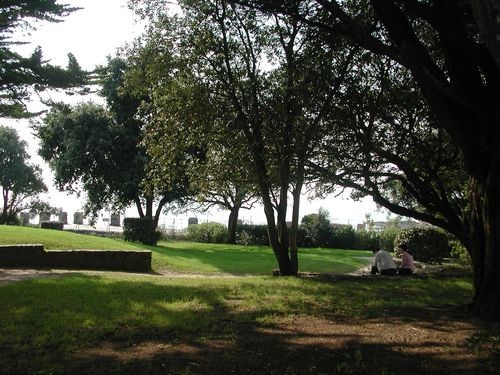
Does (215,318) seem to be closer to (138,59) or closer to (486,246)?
(486,246)

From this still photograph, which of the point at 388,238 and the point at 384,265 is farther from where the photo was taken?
the point at 388,238

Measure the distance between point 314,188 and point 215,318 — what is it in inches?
347

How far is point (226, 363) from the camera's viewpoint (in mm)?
4348

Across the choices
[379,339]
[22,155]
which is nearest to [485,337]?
[379,339]

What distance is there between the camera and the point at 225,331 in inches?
221

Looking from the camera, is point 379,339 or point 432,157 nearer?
point 379,339

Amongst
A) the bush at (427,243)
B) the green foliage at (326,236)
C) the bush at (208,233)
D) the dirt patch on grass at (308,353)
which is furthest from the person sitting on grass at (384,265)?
the bush at (208,233)

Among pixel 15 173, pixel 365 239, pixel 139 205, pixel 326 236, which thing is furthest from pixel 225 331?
pixel 15 173

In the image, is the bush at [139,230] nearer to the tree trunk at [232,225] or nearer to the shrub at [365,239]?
the tree trunk at [232,225]

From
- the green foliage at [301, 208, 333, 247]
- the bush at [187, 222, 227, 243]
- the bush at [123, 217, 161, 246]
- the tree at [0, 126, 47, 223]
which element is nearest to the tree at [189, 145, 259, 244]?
the bush at [123, 217, 161, 246]

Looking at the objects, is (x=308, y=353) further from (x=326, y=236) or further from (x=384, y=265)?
(x=326, y=236)

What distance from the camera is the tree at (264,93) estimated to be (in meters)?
11.0

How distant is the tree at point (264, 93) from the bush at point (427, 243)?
10613 millimetres

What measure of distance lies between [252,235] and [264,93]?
24.9 m
